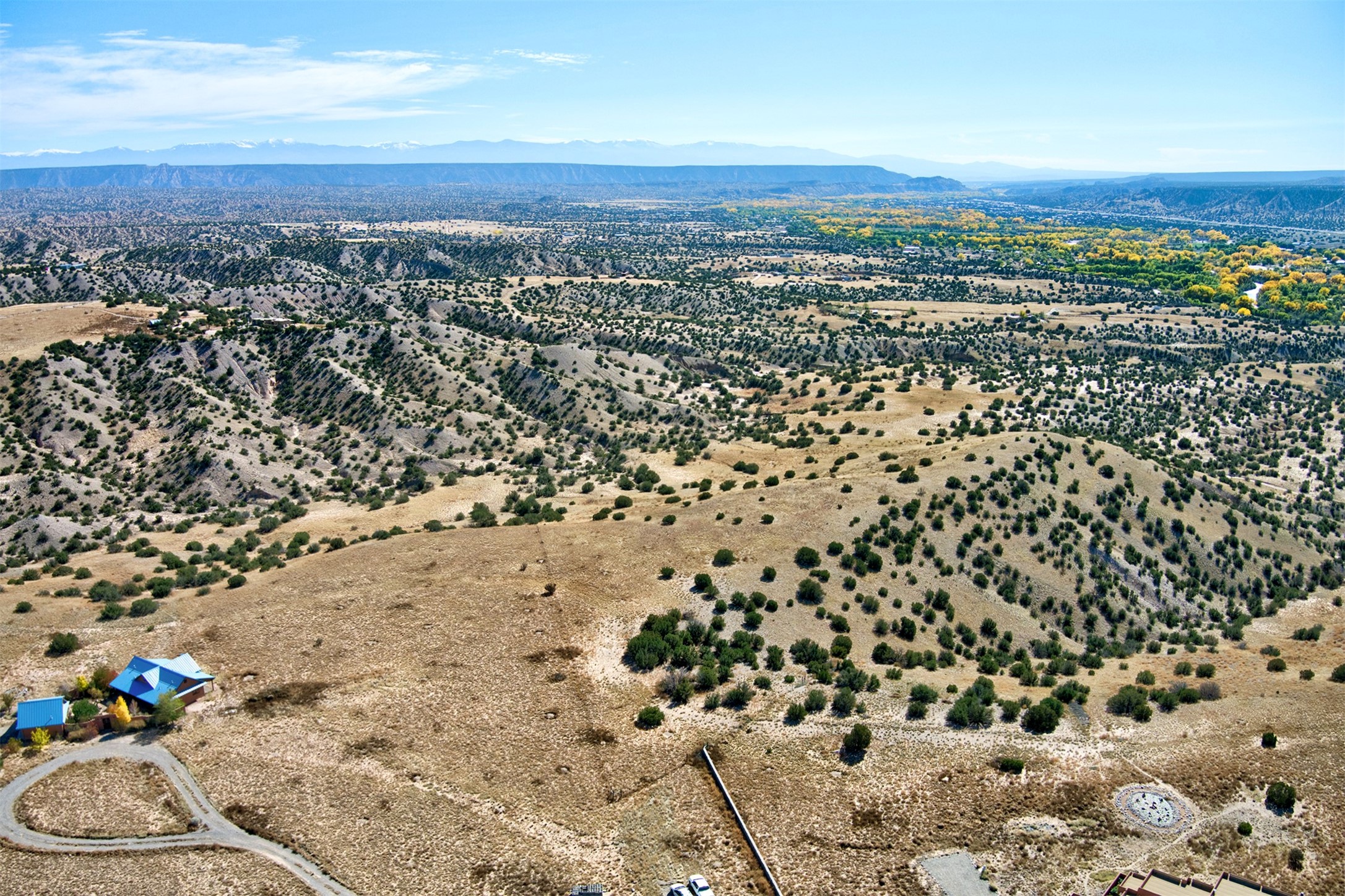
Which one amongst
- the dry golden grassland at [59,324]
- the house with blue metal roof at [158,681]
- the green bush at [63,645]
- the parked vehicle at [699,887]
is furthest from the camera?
the dry golden grassland at [59,324]

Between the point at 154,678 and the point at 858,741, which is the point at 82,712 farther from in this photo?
the point at 858,741

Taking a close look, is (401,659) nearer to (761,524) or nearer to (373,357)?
(761,524)

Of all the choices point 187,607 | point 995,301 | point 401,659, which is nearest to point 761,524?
point 401,659

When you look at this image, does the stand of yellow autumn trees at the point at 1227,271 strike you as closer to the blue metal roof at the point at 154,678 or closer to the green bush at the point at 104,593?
the blue metal roof at the point at 154,678

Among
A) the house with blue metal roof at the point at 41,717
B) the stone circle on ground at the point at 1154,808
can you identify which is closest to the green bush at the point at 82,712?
the house with blue metal roof at the point at 41,717

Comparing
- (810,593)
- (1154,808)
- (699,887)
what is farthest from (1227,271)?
(699,887)

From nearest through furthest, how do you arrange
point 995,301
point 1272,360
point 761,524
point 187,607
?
point 187,607 → point 761,524 → point 1272,360 → point 995,301
